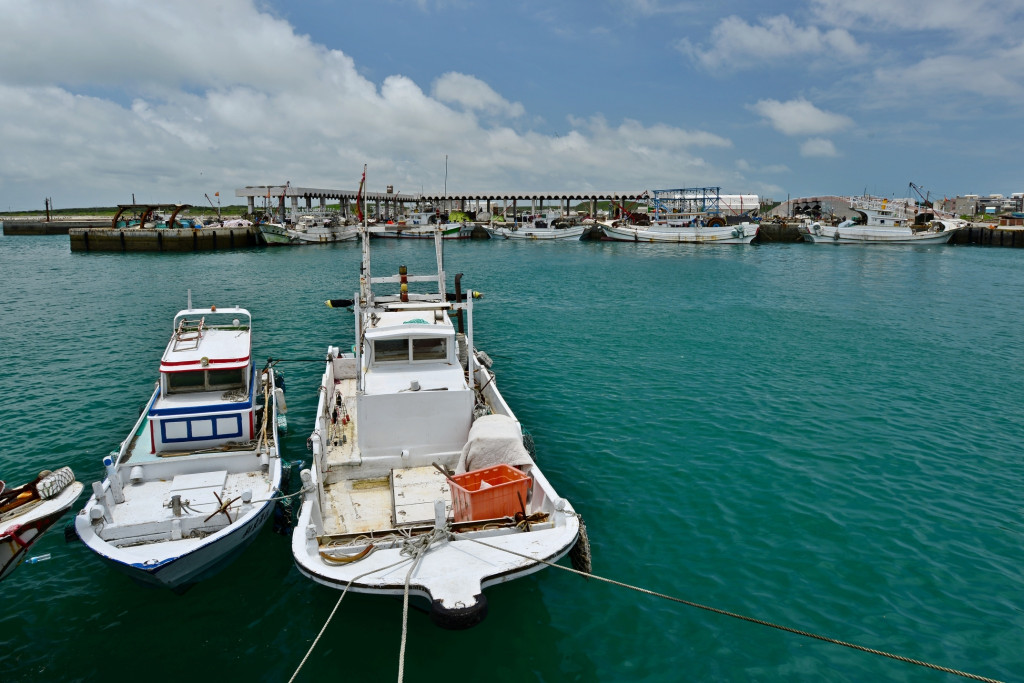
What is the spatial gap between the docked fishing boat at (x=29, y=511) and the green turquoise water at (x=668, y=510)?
144cm

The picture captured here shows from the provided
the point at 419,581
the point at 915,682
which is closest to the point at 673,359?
the point at 915,682

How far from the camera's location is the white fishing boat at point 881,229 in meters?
97.3

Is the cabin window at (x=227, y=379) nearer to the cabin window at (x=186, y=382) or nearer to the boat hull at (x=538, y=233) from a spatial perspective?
the cabin window at (x=186, y=382)

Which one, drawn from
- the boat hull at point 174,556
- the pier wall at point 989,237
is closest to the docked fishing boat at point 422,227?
the pier wall at point 989,237

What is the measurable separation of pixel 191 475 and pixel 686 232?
99.0 metres

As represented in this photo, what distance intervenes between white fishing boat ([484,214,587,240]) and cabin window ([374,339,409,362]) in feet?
325

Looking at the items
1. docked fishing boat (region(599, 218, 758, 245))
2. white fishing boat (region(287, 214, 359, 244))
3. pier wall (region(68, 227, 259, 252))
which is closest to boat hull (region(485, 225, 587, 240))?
docked fishing boat (region(599, 218, 758, 245))

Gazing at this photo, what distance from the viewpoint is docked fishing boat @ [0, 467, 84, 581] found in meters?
9.87

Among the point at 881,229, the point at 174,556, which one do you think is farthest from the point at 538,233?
the point at 174,556

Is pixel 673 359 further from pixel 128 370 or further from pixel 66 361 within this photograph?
pixel 66 361

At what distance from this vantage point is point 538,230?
11444 cm

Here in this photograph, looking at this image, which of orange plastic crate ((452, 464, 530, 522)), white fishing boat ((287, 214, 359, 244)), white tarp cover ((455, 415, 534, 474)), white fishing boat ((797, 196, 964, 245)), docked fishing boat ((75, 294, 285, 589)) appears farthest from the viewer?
white fishing boat ((797, 196, 964, 245))

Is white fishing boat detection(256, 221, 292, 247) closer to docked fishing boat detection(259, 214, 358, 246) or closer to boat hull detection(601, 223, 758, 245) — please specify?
docked fishing boat detection(259, 214, 358, 246)

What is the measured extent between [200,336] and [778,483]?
15791mm
